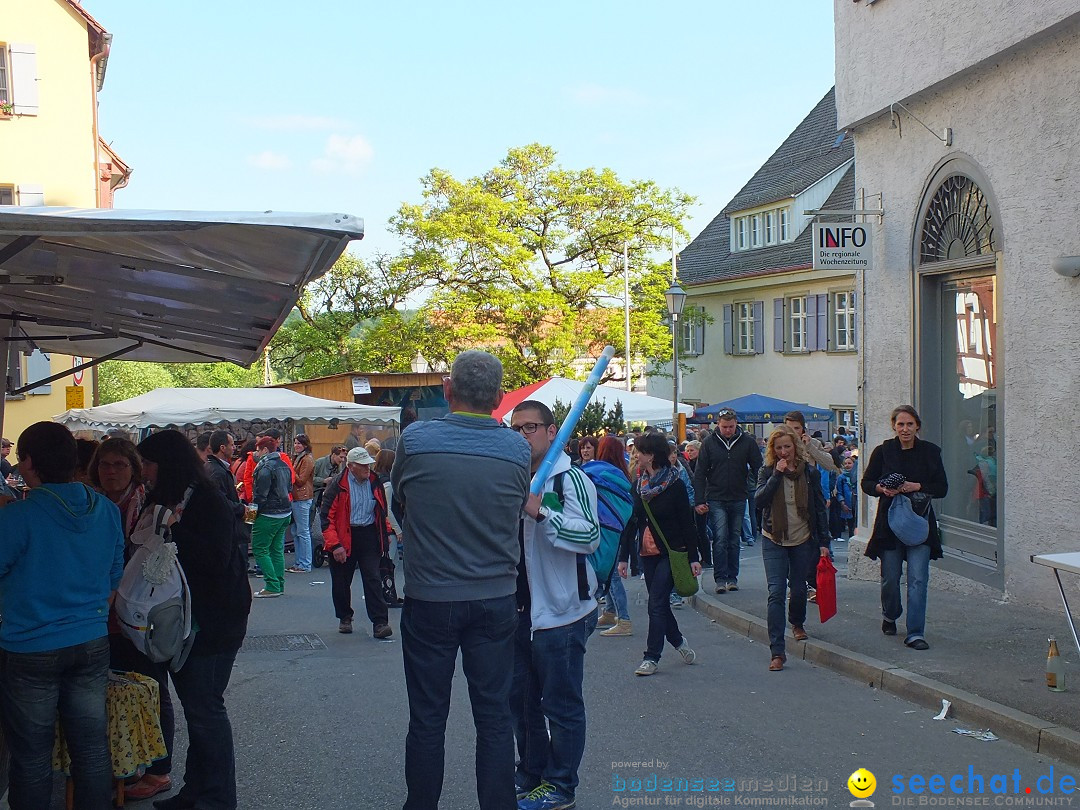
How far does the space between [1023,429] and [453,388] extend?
7.34 metres

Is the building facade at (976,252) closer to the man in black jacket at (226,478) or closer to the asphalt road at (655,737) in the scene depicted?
the asphalt road at (655,737)

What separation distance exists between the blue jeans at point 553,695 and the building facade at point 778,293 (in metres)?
30.1

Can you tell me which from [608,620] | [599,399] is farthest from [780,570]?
[599,399]

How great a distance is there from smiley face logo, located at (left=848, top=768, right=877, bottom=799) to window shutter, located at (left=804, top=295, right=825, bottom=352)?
31254 millimetres

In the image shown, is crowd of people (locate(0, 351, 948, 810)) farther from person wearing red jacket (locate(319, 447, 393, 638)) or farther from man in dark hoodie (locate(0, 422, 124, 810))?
person wearing red jacket (locate(319, 447, 393, 638))

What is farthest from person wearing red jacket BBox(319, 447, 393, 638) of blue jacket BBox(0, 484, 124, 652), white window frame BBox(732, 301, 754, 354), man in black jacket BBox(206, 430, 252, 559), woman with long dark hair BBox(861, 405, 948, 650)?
white window frame BBox(732, 301, 754, 354)

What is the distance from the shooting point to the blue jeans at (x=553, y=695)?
16.3 ft

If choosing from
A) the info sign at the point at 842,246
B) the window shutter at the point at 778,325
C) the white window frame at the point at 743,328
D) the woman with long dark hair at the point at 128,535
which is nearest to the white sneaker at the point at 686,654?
the woman with long dark hair at the point at 128,535

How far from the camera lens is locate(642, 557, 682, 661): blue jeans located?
26.4 feet

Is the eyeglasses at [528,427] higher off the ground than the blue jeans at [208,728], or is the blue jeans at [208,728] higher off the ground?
the eyeglasses at [528,427]

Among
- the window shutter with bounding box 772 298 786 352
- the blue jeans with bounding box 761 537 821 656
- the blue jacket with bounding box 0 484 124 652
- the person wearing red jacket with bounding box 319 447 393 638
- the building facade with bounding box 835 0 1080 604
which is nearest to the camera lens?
the blue jacket with bounding box 0 484 124 652

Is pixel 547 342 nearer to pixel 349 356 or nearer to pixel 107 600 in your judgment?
pixel 349 356

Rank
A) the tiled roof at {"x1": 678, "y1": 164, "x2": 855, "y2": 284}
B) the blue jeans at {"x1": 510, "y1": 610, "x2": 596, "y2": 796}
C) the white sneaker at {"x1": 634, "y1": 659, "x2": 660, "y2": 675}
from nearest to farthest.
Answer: the blue jeans at {"x1": 510, "y1": 610, "x2": 596, "y2": 796}
the white sneaker at {"x1": 634, "y1": 659, "x2": 660, "y2": 675}
the tiled roof at {"x1": 678, "y1": 164, "x2": 855, "y2": 284}

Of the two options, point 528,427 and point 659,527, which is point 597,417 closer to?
point 659,527
